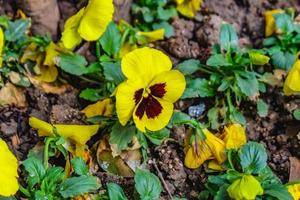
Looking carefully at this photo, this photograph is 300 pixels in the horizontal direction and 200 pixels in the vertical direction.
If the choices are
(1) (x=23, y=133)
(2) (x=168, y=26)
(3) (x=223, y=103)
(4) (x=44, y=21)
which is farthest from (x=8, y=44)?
(3) (x=223, y=103)

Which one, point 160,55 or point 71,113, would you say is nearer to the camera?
point 160,55

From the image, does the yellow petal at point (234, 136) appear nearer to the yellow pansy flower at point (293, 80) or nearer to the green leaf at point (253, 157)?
the green leaf at point (253, 157)

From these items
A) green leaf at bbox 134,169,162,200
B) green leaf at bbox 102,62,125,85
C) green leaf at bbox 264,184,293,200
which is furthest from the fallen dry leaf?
green leaf at bbox 264,184,293,200

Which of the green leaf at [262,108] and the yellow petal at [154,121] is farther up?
the yellow petal at [154,121]

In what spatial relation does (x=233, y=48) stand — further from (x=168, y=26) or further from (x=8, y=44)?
(x=8, y=44)

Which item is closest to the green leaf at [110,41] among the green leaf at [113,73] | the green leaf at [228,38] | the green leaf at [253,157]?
the green leaf at [113,73]

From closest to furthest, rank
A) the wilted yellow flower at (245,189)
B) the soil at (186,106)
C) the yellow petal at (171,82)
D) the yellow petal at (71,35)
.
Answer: the wilted yellow flower at (245,189) → the yellow petal at (171,82) → the soil at (186,106) → the yellow petal at (71,35)

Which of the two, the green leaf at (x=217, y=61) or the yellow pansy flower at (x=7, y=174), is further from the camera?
the green leaf at (x=217, y=61)

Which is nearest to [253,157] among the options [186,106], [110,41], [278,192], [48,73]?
[278,192]
